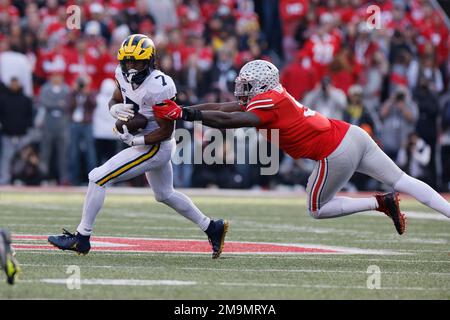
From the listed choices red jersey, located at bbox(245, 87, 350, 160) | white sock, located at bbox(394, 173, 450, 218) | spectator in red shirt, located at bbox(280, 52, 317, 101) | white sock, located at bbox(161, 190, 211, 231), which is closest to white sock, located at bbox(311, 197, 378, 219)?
white sock, located at bbox(394, 173, 450, 218)

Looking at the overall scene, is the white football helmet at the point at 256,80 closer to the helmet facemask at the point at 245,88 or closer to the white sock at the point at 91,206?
the helmet facemask at the point at 245,88

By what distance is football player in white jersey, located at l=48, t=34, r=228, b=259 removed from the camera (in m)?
8.24

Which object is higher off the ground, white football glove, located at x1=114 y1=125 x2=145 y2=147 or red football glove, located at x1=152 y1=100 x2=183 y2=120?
red football glove, located at x1=152 y1=100 x2=183 y2=120

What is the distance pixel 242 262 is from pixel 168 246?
1.19m

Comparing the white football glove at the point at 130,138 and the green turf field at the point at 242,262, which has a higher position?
the white football glove at the point at 130,138

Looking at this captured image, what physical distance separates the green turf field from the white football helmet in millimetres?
1208

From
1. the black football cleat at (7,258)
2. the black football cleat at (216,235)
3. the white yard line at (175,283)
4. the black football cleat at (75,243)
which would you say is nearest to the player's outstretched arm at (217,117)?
the black football cleat at (216,235)

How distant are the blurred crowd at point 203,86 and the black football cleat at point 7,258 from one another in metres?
10.3

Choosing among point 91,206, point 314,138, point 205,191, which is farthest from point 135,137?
point 205,191

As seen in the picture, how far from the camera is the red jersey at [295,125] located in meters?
8.06

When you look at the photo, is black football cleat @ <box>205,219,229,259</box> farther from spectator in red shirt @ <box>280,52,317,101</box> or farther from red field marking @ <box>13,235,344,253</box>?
spectator in red shirt @ <box>280,52,317,101</box>

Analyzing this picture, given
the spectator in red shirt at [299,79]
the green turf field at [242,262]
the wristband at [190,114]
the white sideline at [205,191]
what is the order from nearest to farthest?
the green turf field at [242,262] < the wristband at [190,114] < the white sideline at [205,191] < the spectator in red shirt at [299,79]

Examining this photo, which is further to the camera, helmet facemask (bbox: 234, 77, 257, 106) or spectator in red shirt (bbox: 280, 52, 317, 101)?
spectator in red shirt (bbox: 280, 52, 317, 101)

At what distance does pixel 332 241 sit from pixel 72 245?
266cm
